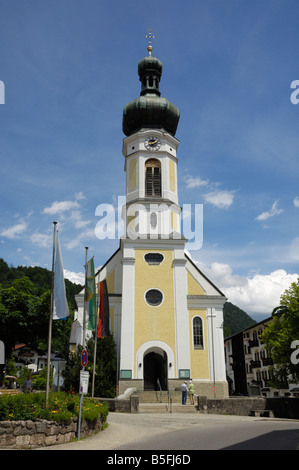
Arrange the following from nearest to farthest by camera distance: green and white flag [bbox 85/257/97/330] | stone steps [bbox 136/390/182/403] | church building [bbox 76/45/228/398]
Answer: green and white flag [bbox 85/257/97/330]
stone steps [bbox 136/390/182/403]
church building [bbox 76/45/228/398]

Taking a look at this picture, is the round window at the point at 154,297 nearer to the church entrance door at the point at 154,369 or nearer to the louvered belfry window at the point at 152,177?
the church entrance door at the point at 154,369

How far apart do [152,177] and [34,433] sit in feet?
→ 78.5

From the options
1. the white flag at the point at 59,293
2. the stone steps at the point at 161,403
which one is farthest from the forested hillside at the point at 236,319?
the white flag at the point at 59,293

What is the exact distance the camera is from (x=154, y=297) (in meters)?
28.4

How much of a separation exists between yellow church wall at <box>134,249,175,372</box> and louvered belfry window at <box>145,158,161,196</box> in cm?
495

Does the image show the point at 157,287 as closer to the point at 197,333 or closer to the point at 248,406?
the point at 197,333

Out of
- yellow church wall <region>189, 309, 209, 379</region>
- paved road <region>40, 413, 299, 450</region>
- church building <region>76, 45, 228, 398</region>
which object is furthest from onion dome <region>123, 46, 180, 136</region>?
paved road <region>40, 413, 299, 450</region>

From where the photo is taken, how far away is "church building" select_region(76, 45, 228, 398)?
1065 inches

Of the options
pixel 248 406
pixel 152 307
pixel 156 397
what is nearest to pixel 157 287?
pixel 152 307

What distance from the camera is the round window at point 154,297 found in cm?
2825

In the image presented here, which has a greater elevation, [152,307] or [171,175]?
[171,175]

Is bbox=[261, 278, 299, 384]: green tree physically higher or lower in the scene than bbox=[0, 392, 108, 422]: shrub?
higher

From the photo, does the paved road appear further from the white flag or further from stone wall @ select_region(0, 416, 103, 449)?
the white flag

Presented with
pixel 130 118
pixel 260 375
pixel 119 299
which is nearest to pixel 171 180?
pixel 130 118
